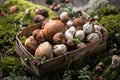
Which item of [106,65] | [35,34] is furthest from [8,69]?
[106,65]

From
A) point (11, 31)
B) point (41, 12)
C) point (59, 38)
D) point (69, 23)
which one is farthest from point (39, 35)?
point (41, 12)

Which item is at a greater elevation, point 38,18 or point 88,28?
point 38,18

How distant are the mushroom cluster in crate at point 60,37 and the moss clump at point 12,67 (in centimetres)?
27

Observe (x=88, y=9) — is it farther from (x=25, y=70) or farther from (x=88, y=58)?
(x=25, y=70)

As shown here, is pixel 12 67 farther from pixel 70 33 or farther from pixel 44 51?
pixel 70 33

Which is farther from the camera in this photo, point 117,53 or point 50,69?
point 117,53

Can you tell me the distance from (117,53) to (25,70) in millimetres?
1258

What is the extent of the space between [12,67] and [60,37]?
75cm

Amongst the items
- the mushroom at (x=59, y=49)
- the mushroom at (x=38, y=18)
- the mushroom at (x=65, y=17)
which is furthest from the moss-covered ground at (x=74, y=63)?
the mushroom at (x=65, y=17)

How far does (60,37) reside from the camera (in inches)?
160

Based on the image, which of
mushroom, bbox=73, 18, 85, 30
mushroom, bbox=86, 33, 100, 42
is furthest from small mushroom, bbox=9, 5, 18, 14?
mushroom, bbox=86, 33, 100, 42

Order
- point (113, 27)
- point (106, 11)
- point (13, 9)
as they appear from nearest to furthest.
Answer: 1. point (113, 27)
2. point (106, 11)
3. point (13, 9)

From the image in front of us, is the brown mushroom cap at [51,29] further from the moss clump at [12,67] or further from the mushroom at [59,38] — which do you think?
the moss clump at [12,67]

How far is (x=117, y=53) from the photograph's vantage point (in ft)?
14.3
